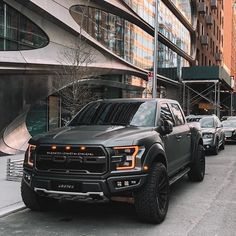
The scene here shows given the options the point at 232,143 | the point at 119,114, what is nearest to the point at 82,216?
the point at 119,114

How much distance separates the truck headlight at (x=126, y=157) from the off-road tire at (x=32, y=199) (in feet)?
5.45

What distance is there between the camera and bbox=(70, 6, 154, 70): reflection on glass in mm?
23812

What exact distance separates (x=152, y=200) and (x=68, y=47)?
49.8ft

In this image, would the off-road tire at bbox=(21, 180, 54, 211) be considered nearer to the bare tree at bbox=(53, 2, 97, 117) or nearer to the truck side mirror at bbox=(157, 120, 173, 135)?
the truck side mirror at bbox=(157, 120, 173, 135)

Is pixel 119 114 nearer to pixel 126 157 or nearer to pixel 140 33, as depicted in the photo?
pixel 126 157

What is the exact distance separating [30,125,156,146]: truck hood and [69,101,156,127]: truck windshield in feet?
1.32

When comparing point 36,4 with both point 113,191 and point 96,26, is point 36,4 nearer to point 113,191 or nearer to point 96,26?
point 96,26

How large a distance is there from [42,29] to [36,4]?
1471 mm

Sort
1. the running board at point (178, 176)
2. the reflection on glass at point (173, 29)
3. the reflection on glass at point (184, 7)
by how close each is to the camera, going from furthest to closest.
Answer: the reflection on glass at point (184, 7) → the reflection on glass at point (173, 29) → the running board at point (178, 176)

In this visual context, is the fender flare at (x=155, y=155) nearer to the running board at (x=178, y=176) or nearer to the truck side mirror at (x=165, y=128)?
the truck side mirror at (x=165, y=128)

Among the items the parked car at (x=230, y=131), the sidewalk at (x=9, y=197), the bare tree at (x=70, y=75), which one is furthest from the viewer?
the parked car at (x=230, y=131)

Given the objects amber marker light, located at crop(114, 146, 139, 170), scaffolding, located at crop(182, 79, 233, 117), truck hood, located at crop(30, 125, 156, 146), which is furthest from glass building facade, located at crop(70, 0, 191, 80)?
amber marker light, located at crop(114, 146, 139, 170)

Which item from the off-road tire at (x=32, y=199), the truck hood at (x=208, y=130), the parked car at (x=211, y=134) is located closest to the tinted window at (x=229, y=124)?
the parked car at (x=211, y=134)

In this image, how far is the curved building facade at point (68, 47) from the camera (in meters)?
16.9
